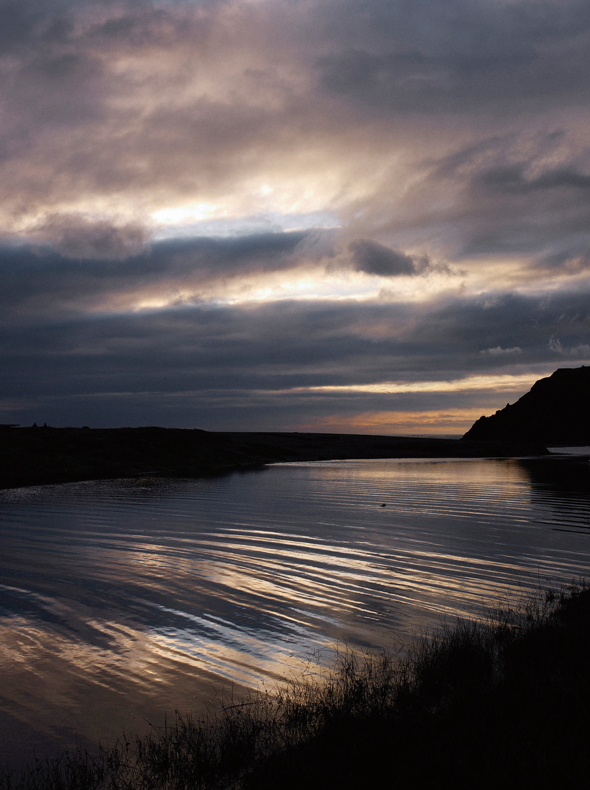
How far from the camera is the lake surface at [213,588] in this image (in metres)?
9.13

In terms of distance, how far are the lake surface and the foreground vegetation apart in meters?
0.97

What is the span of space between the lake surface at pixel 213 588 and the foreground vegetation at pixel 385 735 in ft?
3.18

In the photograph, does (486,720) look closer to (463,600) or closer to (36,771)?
(36,771)

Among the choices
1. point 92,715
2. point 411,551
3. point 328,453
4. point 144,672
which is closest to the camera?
point 92,715

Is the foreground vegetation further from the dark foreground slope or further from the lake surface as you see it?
the dark foreground slope

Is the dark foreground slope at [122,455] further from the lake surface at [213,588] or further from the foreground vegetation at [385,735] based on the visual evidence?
the foreground vegetation at [385,735]

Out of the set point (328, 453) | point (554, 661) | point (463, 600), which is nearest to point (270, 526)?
point (463, 600)

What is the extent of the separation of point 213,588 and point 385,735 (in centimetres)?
957

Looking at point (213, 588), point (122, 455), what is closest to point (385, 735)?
point (213, 588)

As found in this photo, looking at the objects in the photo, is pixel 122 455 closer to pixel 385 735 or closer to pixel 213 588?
pixel 213 588

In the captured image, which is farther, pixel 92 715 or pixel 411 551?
pixel 411 551

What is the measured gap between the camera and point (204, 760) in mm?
6703

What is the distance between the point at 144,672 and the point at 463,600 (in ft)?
27.4

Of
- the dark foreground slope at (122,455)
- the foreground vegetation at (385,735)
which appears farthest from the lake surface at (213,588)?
the dark foreground slope at (122,455)
